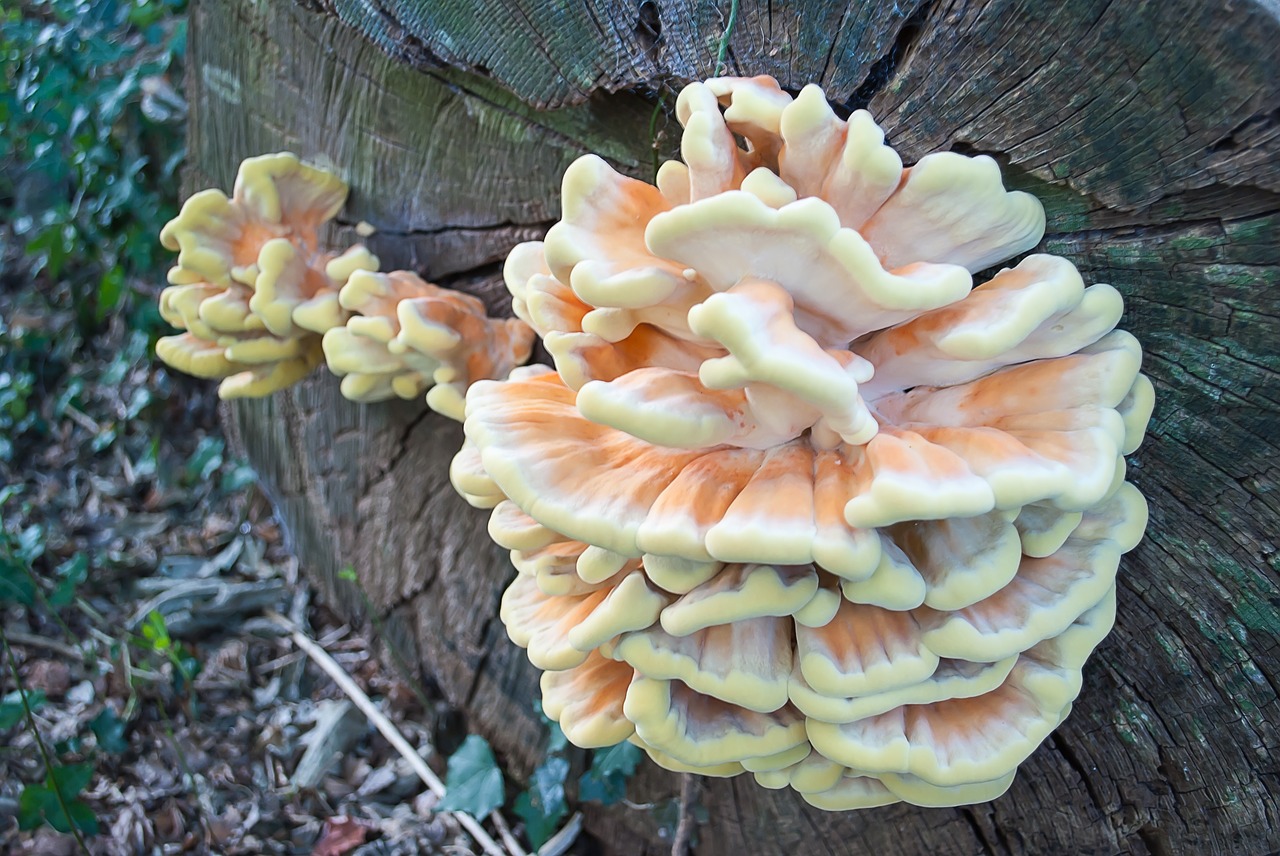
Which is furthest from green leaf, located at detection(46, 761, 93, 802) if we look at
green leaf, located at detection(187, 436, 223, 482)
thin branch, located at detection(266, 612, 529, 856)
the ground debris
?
green leaf, located at detection(187, 436, 223, 482)

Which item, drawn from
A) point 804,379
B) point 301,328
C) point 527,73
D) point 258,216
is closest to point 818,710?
point 804,379

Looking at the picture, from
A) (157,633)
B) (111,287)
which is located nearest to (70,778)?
(157,633)

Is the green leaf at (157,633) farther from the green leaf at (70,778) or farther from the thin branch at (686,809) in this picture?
the thin branch at (686,809)

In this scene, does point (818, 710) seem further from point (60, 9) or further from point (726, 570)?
point (60, 9)

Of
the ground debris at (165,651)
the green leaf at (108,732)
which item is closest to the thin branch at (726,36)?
the ground debris at (165,651)

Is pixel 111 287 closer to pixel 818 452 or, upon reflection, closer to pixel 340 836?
pixel 340 836

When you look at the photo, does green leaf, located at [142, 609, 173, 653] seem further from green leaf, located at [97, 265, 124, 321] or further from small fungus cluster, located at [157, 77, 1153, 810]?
small fungus cluster, located at [157, 77, 1153, 810]
